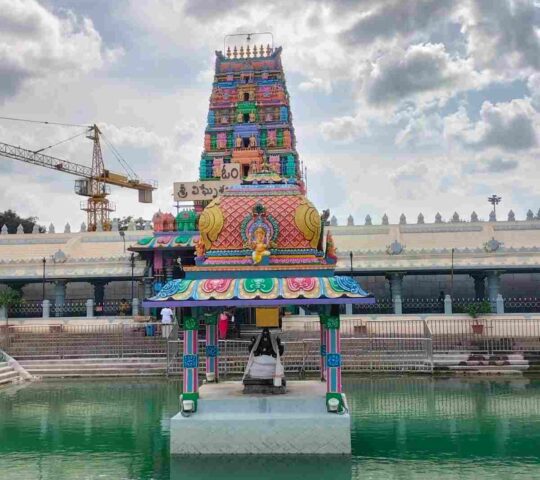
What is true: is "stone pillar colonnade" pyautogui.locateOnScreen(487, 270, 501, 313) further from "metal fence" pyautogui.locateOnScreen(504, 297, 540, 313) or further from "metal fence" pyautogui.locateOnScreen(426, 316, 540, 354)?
"metal fence" pyautogui.locateOnScreen(426, 316, 540, 354)

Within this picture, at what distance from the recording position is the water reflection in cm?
1159

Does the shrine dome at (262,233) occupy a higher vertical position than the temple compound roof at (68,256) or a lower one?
lower

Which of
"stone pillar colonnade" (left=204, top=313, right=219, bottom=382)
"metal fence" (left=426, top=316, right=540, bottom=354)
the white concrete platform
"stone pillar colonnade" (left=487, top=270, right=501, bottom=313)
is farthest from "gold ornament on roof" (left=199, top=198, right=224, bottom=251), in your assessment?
"stone pillar colonnade" (left=487, top=270, right=501, bottom=313)

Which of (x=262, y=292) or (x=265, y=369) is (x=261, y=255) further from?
(x=265, y=369)

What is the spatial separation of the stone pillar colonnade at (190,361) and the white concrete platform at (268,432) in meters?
0.41

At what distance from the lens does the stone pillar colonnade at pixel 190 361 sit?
12922 millimetres

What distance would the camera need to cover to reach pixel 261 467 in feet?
39.4

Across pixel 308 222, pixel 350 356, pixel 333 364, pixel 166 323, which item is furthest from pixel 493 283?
pixel 333 364

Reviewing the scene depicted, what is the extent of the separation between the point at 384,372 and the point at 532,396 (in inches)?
229

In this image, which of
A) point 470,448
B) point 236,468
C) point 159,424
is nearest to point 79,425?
point 159,424

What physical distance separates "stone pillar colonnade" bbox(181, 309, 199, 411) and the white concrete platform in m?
0.41

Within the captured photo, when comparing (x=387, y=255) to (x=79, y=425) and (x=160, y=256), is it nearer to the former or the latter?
(x=160, y=256)

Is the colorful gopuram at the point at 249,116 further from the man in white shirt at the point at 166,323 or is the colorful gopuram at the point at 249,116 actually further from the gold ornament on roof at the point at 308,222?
the gold ornament on roof at the point at 308,222

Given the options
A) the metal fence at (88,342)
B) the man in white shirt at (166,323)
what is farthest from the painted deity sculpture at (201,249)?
the man in white shirt at (166,323)
